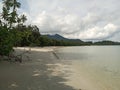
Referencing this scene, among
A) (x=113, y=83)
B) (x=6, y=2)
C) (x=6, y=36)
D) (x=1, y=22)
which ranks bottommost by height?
(x=113, y=83)

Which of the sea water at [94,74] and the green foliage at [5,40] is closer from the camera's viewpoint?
the sea water at [94,74]

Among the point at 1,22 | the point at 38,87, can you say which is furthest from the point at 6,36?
the point at 38,87

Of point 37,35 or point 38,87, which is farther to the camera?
point 37,35

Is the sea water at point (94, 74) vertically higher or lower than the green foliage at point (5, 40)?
lower

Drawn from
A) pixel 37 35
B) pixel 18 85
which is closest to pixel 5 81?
pixel 18 85

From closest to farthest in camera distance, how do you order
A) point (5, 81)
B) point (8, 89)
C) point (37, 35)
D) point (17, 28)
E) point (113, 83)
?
point (8, 89) < point (5, 81) < point (113, 83) < point (17, 28) < point (37, 35)

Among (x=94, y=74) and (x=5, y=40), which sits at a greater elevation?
(x=5, y=40)

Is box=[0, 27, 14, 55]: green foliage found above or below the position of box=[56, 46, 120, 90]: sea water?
above

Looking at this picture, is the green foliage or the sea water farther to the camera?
the green foliage

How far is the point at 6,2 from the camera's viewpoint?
19.0m

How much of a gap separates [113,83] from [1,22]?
958 centimetres

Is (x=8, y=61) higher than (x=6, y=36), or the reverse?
(x=6, y=36)

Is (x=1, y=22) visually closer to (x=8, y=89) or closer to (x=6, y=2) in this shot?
(x=6, y=2)

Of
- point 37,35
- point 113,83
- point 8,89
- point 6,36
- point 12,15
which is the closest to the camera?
point 8,89
